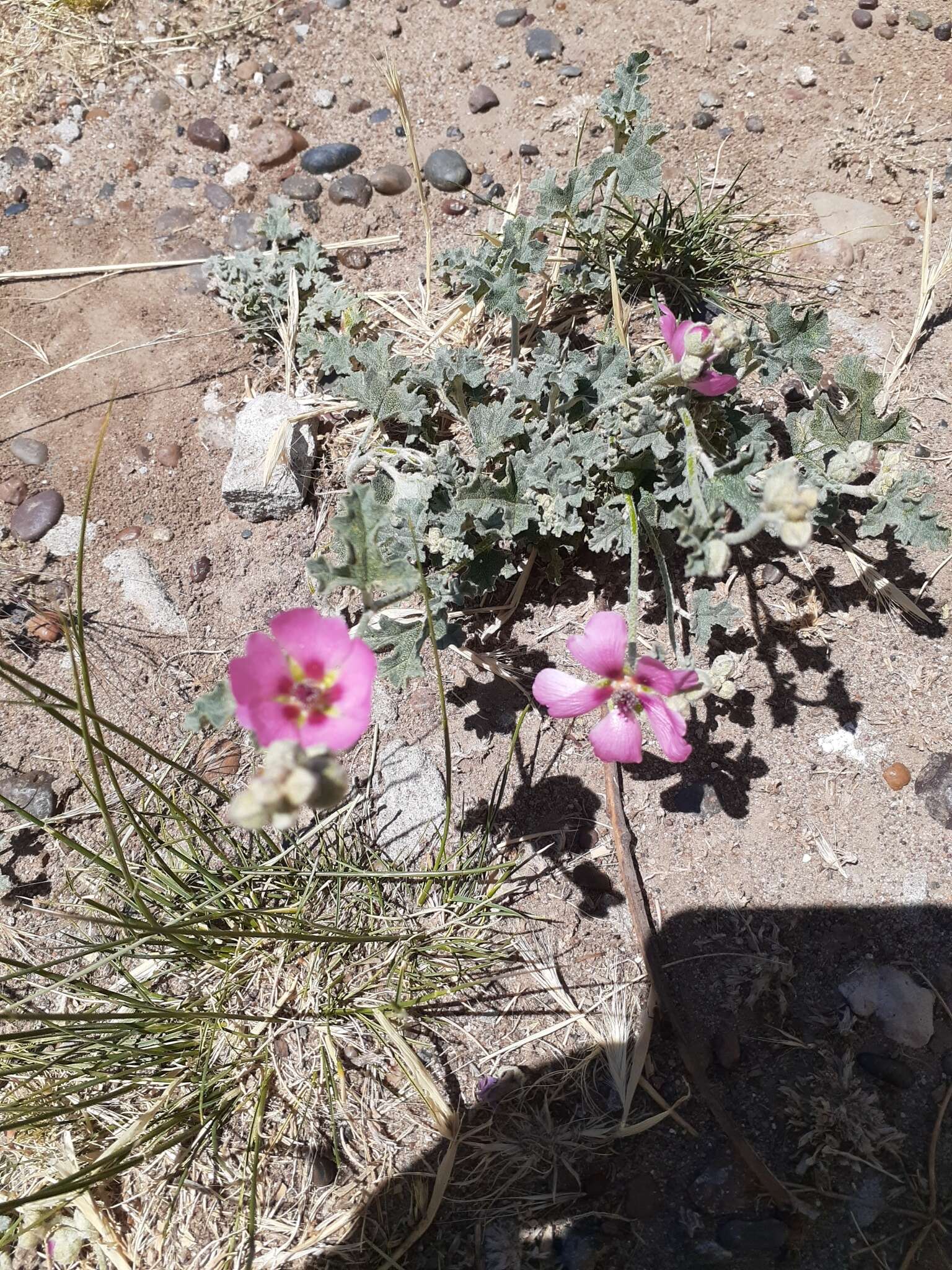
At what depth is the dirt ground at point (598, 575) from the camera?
1937mm

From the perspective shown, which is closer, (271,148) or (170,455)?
(170,455)

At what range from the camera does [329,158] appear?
2977 mm

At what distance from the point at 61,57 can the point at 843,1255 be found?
4374 mm

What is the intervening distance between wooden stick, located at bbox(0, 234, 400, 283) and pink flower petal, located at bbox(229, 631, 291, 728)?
1905 millimetres

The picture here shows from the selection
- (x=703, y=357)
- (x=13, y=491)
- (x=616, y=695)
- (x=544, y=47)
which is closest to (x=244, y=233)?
(x=13, y=491)

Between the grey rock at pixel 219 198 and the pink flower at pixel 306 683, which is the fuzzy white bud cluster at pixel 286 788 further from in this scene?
the grey rock at pixel 219 198

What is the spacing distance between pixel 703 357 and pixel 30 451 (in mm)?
2016

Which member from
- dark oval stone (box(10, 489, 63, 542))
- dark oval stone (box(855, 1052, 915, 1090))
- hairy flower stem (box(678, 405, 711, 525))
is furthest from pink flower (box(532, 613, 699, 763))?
dark oval stone (box(10, 489, 63, 542))

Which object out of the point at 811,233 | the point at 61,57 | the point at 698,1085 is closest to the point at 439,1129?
the point at 698,1085

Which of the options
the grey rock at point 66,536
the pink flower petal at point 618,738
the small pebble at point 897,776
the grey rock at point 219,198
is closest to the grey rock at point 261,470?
the grey rock at point 66,536

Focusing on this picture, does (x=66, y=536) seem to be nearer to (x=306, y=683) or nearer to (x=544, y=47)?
(x=306, y=683)

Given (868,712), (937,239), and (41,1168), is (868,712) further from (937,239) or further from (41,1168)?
(41,1168)

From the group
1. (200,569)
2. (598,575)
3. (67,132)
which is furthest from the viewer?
(67,132)

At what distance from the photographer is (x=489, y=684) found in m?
2.34
